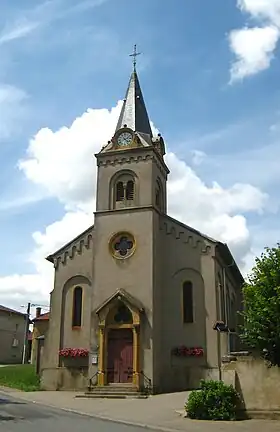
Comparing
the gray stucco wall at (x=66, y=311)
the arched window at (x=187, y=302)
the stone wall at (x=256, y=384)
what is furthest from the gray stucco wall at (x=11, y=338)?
the stone wall at (x=256, y=384)

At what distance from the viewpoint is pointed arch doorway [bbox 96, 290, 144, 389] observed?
29.4m

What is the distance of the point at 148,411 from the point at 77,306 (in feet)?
44.6

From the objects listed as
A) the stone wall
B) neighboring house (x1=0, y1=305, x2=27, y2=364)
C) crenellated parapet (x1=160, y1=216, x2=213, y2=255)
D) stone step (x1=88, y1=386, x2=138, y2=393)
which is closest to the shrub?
the stone wall

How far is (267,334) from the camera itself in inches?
669

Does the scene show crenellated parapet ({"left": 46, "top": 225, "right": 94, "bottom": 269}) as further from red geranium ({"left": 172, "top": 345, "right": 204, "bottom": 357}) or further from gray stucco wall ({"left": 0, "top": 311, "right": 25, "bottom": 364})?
gray stucco wall ({"left": 0, "top": 311, "right": 25, "bottom": 364})

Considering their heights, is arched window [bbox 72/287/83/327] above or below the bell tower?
below

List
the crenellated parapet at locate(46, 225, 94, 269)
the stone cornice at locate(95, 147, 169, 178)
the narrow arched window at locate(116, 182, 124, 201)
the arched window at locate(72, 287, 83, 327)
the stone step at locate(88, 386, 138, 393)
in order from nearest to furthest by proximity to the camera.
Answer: the stone step at locate(88, 386, 138, 393) < the arched window at locate(72, 287, 83, 327) < the stone cornice at locate(95, 147, 169, 178) < the narrow arched window at locate(116, 182, 124, 201) < the crenellated parapet at locate(46, 225, 94, 269)

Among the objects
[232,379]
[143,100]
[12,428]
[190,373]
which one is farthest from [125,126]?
[12,428]

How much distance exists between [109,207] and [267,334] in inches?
Answer: 711

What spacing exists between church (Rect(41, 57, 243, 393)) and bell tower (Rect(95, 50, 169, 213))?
66 millimetres

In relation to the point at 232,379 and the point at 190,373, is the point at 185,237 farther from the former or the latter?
the point at 232,379

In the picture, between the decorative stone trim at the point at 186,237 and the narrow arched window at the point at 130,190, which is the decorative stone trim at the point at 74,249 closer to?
the narrow arched window at the point at 130,190

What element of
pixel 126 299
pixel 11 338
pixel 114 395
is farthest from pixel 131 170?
pixel 11 338

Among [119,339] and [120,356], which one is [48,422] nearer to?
[120,356]
